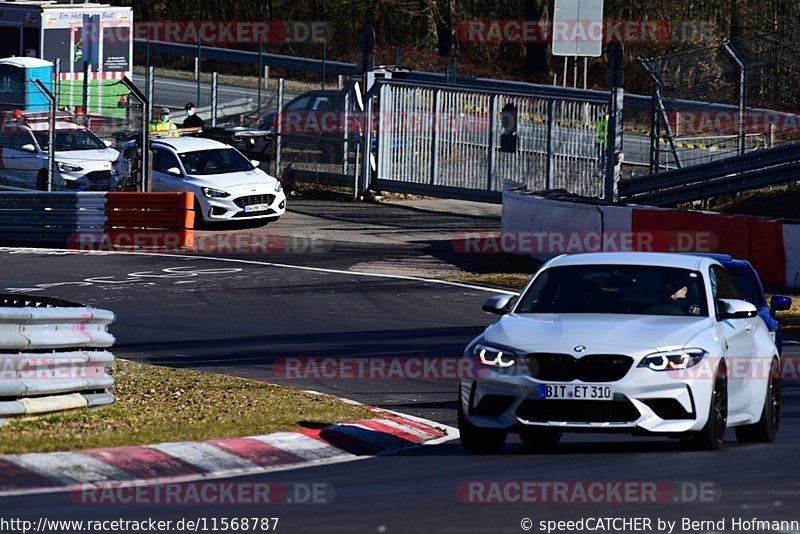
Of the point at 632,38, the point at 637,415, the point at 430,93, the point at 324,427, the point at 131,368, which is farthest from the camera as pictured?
the point at 632,38

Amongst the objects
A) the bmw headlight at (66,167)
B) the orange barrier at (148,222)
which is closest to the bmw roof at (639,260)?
the orange barrier at (148,222)

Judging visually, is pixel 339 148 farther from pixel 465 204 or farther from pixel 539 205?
pixel 539 205

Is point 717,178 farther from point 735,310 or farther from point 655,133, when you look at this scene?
point 735,310

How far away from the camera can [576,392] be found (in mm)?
10094

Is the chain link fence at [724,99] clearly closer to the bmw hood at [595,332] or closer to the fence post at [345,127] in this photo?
the fence post at [345,127]

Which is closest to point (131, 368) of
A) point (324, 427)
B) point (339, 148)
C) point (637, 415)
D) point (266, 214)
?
point (324, 427)

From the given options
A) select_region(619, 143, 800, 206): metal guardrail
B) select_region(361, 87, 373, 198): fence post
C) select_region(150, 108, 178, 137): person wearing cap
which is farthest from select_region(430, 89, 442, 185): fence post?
select_region(150, 108, 178, 137): person wearing cap

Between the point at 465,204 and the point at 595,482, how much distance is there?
80.2 feet

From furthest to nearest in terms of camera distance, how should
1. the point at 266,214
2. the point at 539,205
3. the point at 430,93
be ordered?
the point at 430,93 → the point at 266,214 → the point at 539,205

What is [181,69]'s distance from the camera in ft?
185

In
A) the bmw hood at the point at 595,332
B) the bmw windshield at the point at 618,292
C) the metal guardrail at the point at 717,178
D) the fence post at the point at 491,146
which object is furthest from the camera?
the fence post at the point at 491,146

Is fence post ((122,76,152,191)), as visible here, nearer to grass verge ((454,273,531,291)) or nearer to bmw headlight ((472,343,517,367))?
grass verge ((454,273,531,291))

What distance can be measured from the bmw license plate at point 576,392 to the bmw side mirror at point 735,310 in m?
1.36

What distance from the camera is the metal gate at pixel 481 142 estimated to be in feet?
96.7
